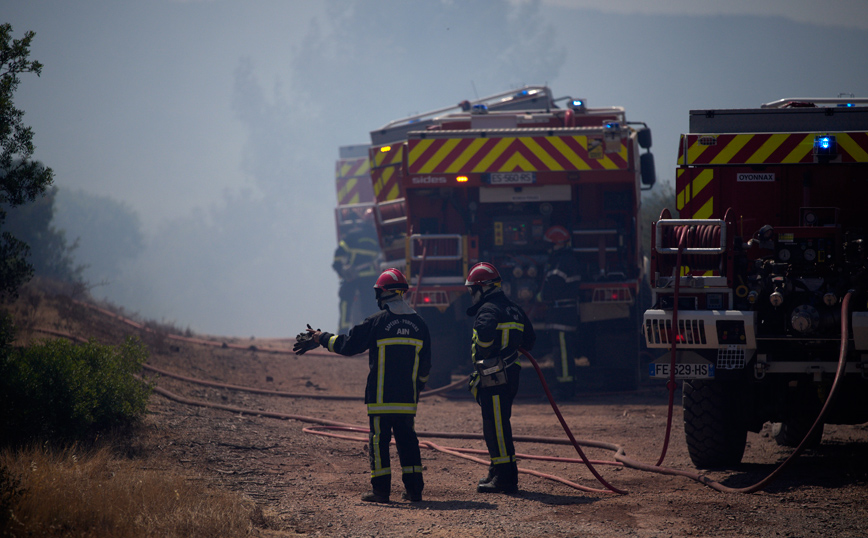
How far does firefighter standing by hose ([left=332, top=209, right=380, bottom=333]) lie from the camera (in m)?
19.1

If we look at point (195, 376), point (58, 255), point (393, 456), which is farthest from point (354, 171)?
point (393, 456)

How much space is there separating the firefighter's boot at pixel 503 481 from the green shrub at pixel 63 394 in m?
3.07

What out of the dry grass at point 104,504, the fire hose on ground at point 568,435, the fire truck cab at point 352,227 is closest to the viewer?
the dry grass at point 104,504

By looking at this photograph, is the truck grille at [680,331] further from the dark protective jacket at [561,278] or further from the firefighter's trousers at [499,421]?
the dark protective jacket at [561,278]

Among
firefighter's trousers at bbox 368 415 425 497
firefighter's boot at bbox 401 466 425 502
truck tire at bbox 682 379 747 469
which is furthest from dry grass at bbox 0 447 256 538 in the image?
truck tire at bbox 682 379 747 469

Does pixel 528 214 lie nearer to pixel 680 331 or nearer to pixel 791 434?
pixel 791 434

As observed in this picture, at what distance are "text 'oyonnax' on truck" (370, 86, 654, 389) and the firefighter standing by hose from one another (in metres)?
7.95

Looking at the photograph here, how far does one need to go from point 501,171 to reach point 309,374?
5.03 metres

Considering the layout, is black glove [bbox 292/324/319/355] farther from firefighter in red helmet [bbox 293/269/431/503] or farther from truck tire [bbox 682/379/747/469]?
truck tire [bbox 682/379/747/469]

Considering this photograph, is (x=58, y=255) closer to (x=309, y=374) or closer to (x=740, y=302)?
(x=309, y=374)

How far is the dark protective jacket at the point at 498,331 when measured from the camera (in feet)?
18.7

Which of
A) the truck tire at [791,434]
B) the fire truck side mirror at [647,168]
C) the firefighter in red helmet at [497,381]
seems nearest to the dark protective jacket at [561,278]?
the fire truck side mirror at [647,168]

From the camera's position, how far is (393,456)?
7145 mm

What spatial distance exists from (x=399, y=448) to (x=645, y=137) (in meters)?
6.92
